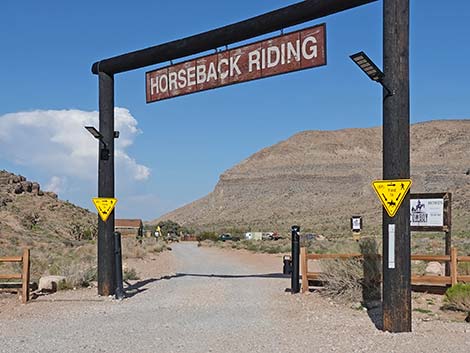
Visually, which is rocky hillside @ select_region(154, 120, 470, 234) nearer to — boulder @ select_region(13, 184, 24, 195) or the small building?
the small building

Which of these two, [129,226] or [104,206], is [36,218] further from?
[104,206]

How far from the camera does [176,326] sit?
34.2 feet

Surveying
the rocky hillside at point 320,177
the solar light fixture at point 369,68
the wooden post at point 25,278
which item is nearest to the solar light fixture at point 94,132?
the wooden post at point 25,278

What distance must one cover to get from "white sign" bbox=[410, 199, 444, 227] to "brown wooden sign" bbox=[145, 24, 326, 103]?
4122mm

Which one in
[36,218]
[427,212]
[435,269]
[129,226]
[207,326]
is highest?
[427,212]

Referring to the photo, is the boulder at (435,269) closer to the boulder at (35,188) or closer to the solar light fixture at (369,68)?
the solar light fixture at (369,68)

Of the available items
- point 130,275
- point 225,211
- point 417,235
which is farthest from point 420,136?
point 130,275

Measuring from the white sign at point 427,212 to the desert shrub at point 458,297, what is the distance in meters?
2.25

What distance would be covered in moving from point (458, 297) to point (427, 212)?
2.84 meters

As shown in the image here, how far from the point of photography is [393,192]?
9625mm

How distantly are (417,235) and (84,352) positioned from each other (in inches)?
1619

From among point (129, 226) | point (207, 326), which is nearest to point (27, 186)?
point (129, 226)

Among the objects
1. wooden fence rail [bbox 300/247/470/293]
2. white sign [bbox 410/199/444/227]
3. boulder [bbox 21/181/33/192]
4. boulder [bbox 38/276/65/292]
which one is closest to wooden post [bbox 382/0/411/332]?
wooden fence rail [bbox 300/247/470/293]

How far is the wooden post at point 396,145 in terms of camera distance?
31.4 feet
